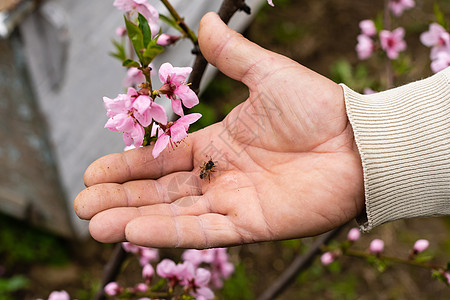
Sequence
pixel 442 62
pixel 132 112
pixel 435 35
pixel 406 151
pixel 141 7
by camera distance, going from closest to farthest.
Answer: pixel 132 112 → pixel 141 7 → pixel 406 151 → pixel 442 62 → pixel 435 35

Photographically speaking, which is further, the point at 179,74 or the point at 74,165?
the point at 74,165

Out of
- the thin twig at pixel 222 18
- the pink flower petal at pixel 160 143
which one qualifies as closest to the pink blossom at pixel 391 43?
the thin twig at pixel 222 18

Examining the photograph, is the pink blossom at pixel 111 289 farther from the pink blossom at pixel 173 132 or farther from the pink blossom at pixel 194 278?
the pink blossom at pixel 173 132

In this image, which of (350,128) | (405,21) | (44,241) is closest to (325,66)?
(405,21)

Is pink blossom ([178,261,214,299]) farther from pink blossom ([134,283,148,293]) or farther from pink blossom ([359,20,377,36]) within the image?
pink blossom ([359,20,377,36])

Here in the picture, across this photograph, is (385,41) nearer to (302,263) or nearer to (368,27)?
(368,27)

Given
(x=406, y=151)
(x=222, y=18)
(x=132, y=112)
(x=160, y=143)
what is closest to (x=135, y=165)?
(x=160, y=143)


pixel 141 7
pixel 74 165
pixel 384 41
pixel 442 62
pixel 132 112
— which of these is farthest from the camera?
pixel 74 165
